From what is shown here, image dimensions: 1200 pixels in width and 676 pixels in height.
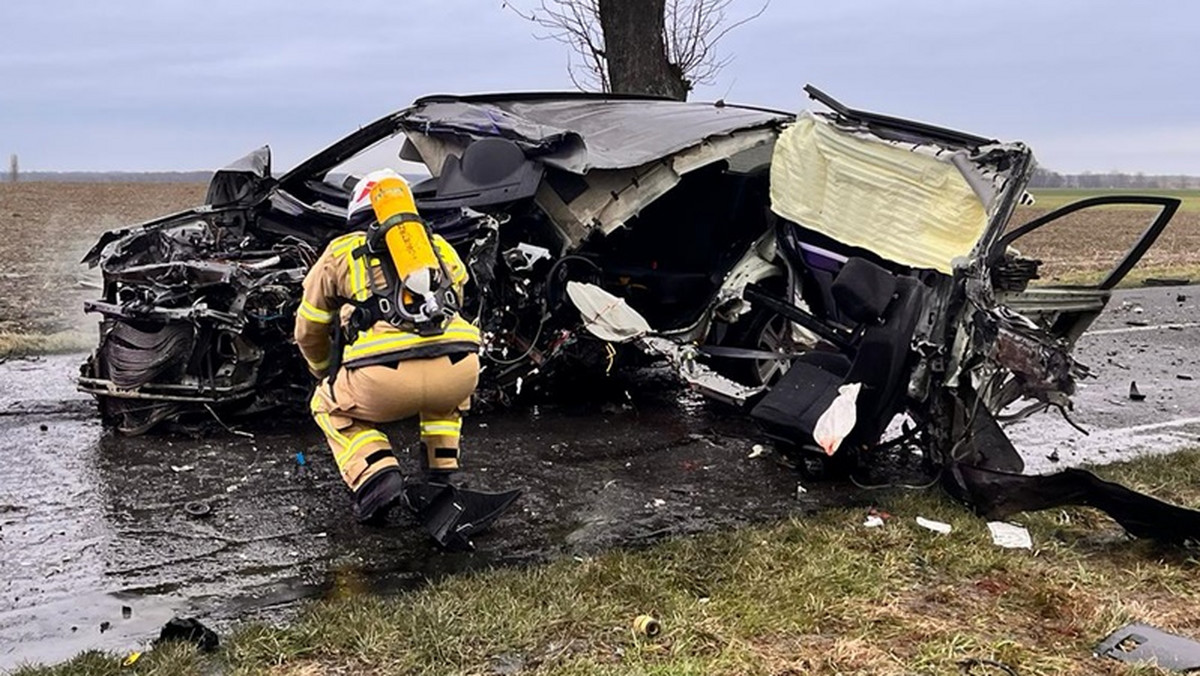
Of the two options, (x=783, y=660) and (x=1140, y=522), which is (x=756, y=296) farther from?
(x=783, y=660)

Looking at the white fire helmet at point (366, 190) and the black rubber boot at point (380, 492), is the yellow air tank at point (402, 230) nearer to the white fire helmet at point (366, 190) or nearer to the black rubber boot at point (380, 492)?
the white fire helmet at point (366, 190)

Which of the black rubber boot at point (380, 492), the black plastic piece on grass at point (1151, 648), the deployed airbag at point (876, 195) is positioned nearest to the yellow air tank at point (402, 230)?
the black rubber boot at point (380, 492)

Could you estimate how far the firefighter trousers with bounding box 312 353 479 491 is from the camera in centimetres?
403

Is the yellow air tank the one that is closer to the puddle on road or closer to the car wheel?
the puddle on road

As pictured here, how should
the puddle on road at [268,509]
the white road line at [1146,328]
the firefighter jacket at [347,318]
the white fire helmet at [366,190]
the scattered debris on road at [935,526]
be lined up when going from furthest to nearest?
the white road line at [1146,328], the scattered debris on road at [935,526], the white fire helmet at [366,190], the firefighter jacket at [347,318], the puddle on road at [268,509]

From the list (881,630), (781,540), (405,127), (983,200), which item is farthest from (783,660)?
(405,127)

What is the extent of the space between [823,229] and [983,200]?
0.98m

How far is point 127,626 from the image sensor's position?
343 cm

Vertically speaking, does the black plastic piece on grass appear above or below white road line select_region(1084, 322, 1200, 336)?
below

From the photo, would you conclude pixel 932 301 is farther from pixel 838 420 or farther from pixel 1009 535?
pixel 1009 535

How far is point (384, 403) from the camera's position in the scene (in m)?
4.05

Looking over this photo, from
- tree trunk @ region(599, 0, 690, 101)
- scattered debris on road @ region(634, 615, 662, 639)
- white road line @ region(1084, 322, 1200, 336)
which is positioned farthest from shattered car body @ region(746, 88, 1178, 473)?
tree trunk @ region(599, 0, 690, 101)

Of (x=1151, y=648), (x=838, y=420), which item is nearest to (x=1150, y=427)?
(x=838, y=420)

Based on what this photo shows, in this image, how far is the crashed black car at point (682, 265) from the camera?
4.73m
